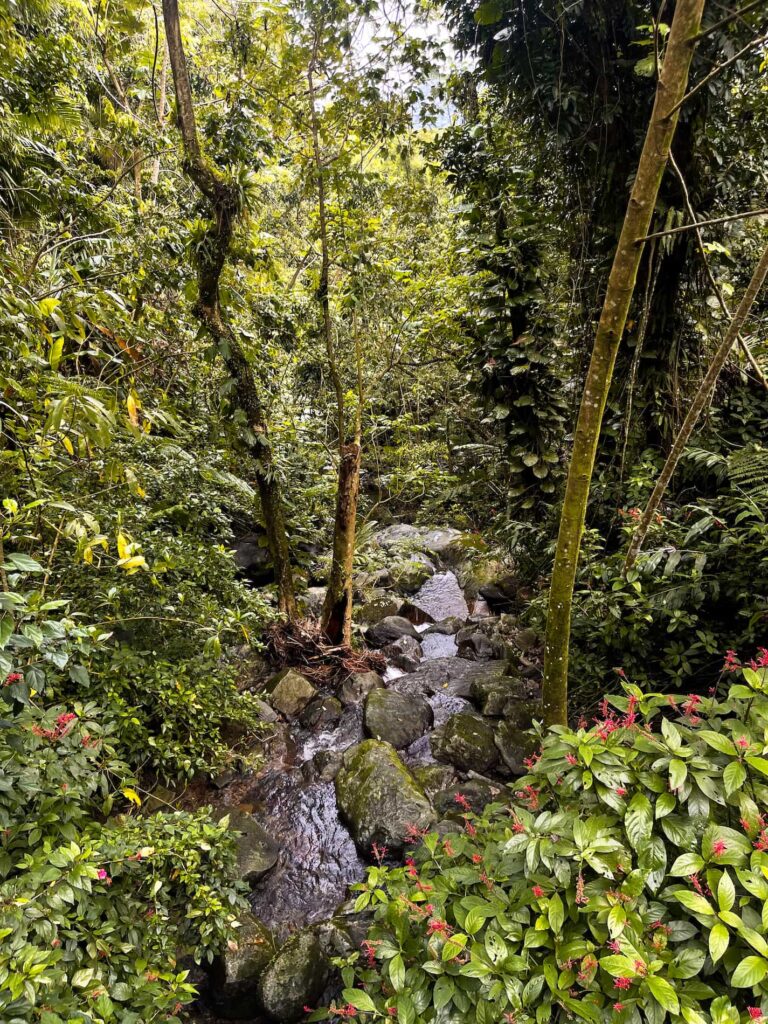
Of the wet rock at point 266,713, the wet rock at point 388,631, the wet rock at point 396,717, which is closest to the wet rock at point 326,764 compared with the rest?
the wet rock at point 396,717

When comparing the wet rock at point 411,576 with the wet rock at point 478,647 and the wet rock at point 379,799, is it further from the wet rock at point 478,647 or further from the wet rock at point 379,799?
the wet rock at point 379,799

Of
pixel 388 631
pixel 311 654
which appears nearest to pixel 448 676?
pixel 388 631

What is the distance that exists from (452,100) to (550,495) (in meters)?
4.73

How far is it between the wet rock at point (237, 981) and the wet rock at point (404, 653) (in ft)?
12.5

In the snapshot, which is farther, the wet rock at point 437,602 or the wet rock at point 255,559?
the wet rock at point 437,602

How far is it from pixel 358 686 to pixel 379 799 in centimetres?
195

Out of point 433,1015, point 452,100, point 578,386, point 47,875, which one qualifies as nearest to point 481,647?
point 578,386

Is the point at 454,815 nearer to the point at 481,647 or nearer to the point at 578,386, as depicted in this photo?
the point at 481,647

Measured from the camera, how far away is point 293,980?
2.71 metres

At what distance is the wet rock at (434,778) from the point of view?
4164 millimetres

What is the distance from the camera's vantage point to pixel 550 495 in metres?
5.35

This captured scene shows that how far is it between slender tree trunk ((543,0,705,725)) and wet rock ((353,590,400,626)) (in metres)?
4.80

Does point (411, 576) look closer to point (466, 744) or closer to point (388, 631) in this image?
point (388, 631)

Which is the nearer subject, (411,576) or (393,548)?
(393,548)
